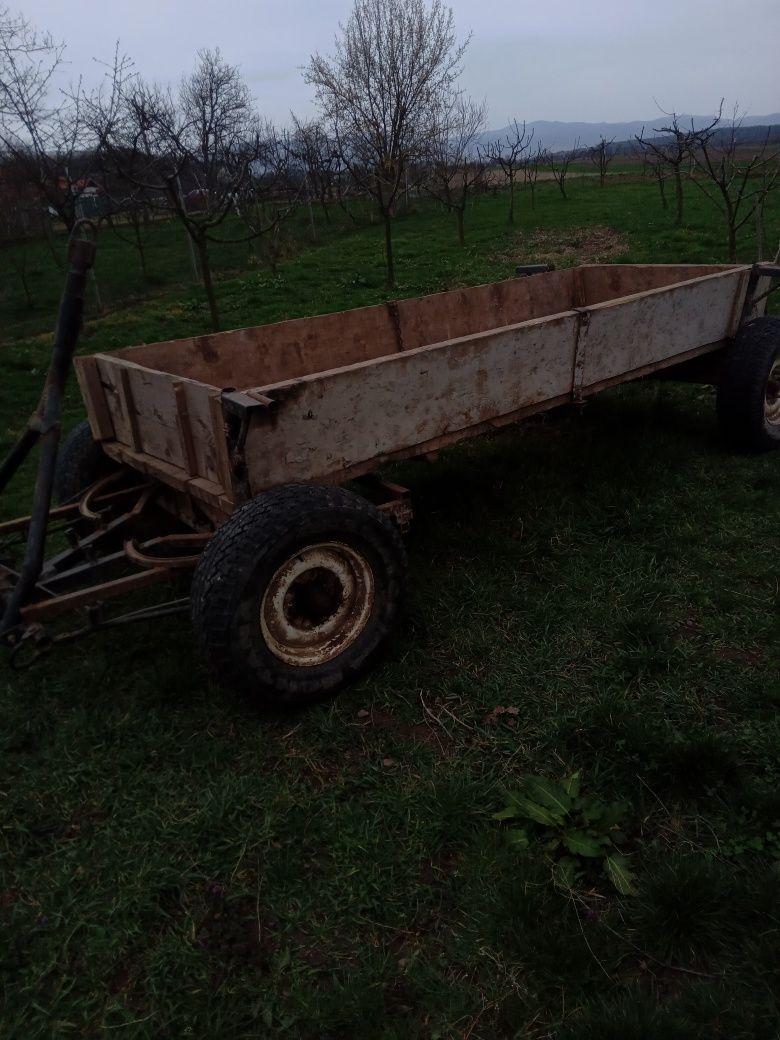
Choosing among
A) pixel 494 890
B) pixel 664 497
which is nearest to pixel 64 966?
pixel 494 890

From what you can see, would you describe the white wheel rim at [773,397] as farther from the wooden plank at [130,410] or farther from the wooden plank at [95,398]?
the wooden plank at [95,398]

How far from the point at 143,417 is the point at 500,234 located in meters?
18.5

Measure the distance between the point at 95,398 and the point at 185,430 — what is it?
91cm

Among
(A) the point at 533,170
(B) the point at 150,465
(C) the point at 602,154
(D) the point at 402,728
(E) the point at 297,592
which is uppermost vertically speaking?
(C) the point at 602,154

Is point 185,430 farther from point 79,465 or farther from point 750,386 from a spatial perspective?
point 750,386

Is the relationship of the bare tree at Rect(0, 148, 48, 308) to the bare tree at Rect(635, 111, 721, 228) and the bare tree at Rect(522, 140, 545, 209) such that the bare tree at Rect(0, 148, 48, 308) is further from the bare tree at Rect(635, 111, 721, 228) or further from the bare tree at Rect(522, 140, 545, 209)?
the bare tree at Rect(522, 140, 545, 209)

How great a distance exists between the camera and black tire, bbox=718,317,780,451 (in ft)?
16.2

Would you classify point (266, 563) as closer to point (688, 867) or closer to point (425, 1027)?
point (425, 1027)

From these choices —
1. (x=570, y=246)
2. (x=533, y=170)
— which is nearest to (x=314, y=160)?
(x=570, y=246)

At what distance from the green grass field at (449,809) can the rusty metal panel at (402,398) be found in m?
0.87

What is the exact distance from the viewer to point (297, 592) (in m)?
3.06

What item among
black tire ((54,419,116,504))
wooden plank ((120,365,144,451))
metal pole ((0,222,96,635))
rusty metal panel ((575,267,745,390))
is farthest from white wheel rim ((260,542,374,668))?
rusty metal panel ((575,267,745,390))

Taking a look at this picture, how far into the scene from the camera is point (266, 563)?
109 inches

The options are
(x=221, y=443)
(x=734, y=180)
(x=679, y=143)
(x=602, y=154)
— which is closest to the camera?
(x=221, y=443)
